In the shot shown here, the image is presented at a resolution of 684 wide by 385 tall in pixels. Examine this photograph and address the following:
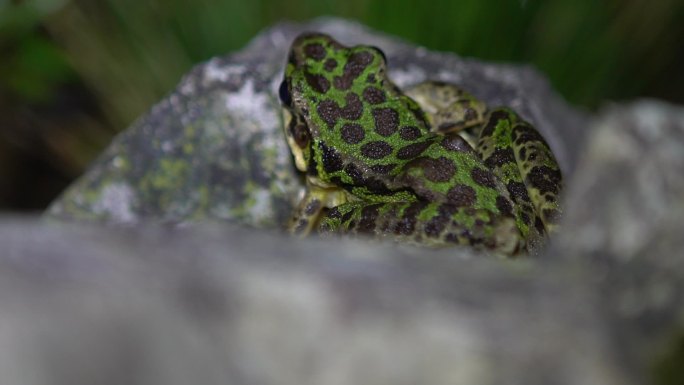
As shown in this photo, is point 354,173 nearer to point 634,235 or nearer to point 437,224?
point 437,224

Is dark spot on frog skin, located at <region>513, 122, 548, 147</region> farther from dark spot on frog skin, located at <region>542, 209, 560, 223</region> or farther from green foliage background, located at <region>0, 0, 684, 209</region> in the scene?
green foliage background, located at <region>0, 0, 684, 209</region>

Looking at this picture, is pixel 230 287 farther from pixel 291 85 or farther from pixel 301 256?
pixel 291 85

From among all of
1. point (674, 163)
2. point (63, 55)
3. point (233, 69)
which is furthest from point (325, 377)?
point (63, 55)

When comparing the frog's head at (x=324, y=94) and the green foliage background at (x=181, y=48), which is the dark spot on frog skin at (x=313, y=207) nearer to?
the frog's head at (x=324, y=94)

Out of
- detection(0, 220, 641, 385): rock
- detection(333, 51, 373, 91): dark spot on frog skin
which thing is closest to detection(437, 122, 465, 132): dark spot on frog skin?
detection(333, 51, 373, 91): dark spot on frog skin

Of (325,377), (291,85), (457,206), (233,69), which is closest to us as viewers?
(325,377)
